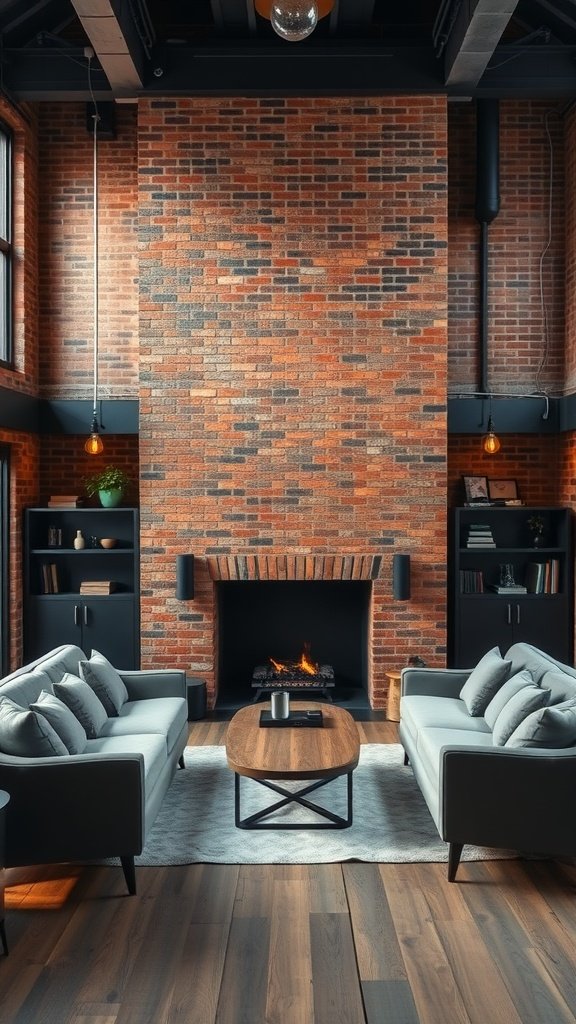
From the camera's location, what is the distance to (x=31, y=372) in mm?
7355

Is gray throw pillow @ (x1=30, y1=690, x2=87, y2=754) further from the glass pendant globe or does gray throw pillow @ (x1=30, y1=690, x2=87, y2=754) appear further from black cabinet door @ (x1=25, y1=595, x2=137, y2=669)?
the glass pendant globe

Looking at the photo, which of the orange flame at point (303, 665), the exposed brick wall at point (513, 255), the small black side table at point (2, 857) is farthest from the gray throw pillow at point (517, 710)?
the exposed brick wall at point (513, 255)

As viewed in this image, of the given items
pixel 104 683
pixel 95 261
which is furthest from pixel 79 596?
pixel 95 261

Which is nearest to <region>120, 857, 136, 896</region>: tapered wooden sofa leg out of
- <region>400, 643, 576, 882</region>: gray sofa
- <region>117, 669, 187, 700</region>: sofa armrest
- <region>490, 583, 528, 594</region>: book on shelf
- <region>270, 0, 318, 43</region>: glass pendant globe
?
<region>400, 643, 576, 882</region>: gray sofa

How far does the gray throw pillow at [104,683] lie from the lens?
5.05m

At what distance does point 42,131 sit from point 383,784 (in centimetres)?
633

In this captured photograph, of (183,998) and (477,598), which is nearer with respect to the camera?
(183,998)

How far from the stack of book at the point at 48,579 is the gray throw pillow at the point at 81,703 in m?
2.76

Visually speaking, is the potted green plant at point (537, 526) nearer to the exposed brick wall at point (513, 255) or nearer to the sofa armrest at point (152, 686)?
the exposed brick wall at point (513, 255)

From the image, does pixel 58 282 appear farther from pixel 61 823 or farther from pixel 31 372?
pixel 61 823

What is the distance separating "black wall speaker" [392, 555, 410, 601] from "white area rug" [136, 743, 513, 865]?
1630 millimetres

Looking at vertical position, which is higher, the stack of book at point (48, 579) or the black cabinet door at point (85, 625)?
the stack of book at point (48, 579)

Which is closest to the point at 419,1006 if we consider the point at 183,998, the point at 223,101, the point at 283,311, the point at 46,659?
the point at 183,998

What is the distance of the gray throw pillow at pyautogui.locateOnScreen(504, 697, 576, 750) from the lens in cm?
394
